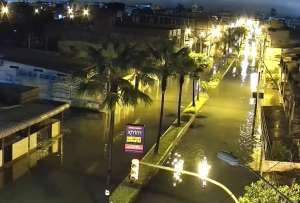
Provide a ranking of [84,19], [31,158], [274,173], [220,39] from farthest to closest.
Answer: [220,39] < [84,19] < [31,158] < [274,173]

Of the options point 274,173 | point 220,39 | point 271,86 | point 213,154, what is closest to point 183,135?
point 213,154

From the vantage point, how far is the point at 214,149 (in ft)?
116

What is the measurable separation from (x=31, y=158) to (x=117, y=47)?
424 inches

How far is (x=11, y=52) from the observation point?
51.8 metres

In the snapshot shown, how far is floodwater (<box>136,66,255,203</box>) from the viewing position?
26672 millimetres

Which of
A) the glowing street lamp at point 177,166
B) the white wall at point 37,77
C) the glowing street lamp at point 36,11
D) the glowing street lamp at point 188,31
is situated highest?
the glowing street lamp at point 36,11

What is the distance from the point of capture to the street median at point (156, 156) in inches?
1011

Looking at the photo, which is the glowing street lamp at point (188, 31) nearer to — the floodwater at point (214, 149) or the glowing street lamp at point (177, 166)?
the floodwater at point (214, 149)

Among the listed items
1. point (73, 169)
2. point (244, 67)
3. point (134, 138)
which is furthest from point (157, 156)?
point (244, 67)

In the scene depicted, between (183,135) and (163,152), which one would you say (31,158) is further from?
(183,135)

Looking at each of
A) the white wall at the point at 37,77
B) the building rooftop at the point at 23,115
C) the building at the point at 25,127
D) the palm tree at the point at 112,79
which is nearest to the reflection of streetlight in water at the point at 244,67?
the white wall at the point at 37,77

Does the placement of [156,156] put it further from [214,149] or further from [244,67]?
[244,67]

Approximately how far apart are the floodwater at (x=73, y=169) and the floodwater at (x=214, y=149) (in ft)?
7.64

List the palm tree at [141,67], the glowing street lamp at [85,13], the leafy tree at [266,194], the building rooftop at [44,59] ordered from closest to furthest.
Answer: the leafy tree at [266,194]
the palm tree at [141,67]
the building rooftop at [44,59]
the glowing street lamp at [85,13]
